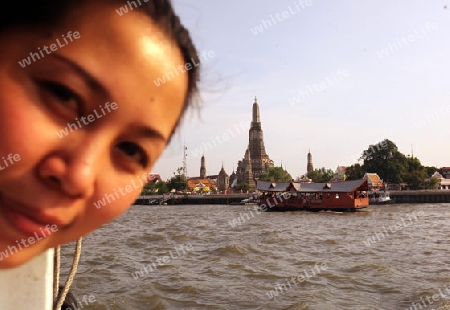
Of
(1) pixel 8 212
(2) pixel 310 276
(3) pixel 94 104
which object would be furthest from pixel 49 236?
(2) pixel 310 276

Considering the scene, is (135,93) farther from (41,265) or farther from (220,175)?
(220,175)

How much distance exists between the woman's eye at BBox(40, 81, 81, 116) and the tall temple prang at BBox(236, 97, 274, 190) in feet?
235

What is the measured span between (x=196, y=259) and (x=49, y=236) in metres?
8.56

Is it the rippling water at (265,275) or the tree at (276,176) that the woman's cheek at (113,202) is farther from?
the tree at (276,176)

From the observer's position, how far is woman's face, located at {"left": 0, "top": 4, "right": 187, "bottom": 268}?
525 millimetres

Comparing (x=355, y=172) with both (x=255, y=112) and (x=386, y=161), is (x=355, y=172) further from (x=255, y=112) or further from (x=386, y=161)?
(x=255, y=112)

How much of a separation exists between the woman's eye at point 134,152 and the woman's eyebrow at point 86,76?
10cm

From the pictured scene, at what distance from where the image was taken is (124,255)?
932cm

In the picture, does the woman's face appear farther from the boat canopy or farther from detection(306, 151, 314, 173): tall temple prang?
detection(306, 151, 314, 173): tall temple prang

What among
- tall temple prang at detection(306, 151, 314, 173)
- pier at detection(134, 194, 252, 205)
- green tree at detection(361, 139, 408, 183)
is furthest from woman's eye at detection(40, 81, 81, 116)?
tall temple prang at detection(306, 151, 314, 173)

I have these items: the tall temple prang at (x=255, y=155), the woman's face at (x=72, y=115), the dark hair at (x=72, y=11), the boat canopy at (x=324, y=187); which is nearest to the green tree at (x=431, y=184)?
the boat canopy at (x=324, y=187)

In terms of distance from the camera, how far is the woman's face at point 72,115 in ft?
1.72

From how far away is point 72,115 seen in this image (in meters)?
0.56

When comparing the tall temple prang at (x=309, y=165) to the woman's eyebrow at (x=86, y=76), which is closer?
the woman's eyebrow at (x=86, y=76)
